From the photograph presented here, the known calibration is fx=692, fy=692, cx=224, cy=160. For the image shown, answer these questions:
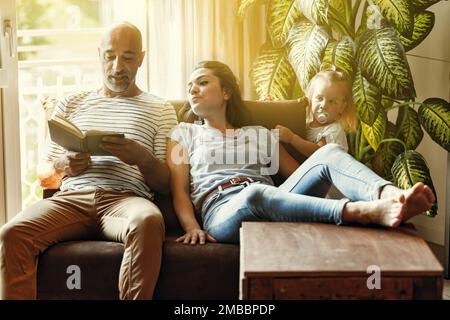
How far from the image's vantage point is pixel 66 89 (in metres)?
4.05

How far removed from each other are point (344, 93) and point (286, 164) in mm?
411

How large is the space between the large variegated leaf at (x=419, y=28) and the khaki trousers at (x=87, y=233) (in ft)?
4.19

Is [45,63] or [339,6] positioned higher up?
[339,6]

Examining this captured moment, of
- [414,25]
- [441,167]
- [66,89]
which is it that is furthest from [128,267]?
[66,89]

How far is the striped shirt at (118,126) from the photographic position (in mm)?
2438

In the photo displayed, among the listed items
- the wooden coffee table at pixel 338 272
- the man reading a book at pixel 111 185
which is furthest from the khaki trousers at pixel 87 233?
the wooden coffee table at pixel 338 272

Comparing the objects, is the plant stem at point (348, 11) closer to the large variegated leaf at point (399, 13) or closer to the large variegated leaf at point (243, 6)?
the large variegated leaf at point (399, 13)

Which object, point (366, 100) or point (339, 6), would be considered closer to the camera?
point (366, 100)

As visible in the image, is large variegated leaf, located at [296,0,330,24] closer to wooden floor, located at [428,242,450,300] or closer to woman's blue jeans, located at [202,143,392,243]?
woman's blue jeans, located at [202,143,392,243]

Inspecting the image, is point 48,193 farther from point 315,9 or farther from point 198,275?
point 315,9

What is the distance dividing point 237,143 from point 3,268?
0.92 metres

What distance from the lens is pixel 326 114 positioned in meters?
2.64

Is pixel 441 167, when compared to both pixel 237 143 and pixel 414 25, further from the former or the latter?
pixel 237 143

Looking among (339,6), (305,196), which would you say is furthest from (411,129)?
(305,196)
